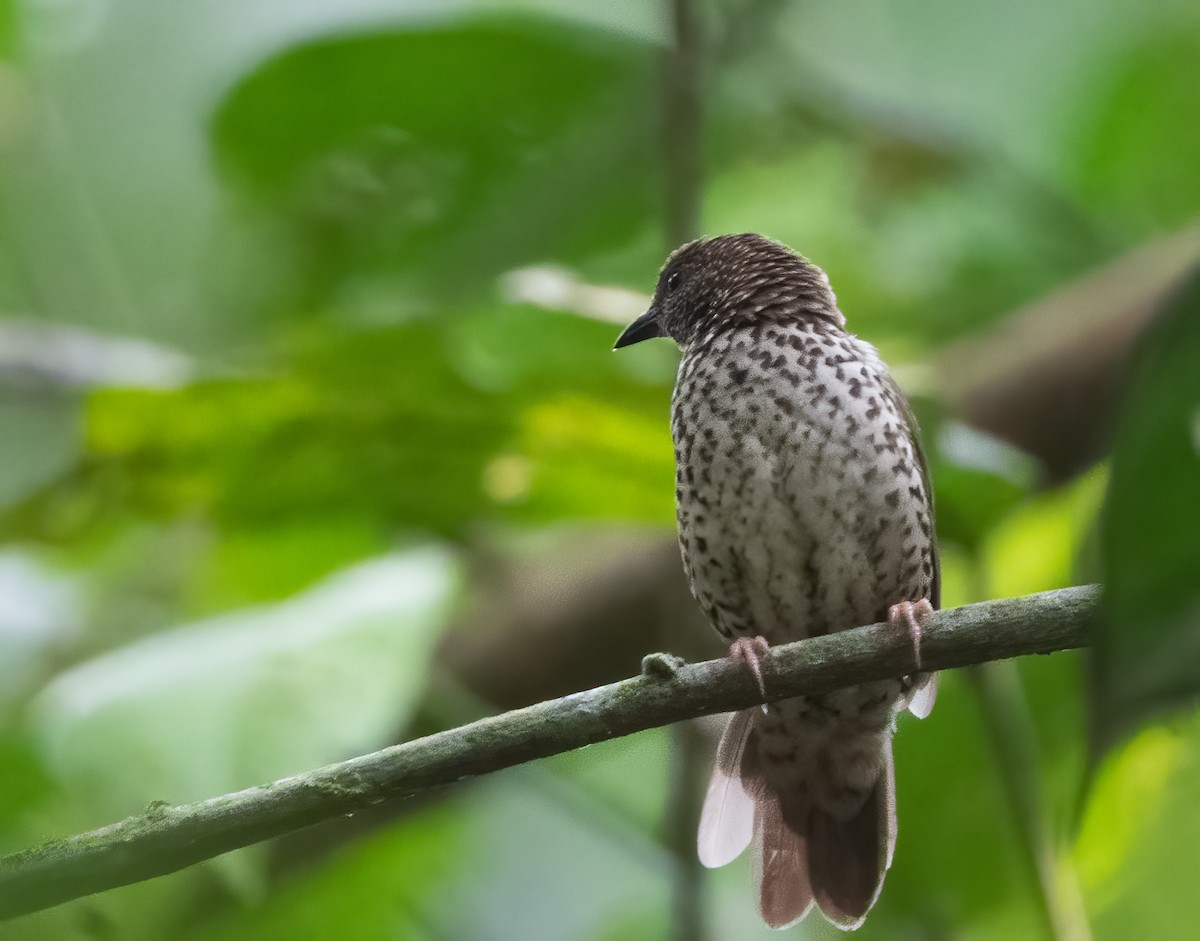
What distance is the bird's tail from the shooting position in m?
3.79

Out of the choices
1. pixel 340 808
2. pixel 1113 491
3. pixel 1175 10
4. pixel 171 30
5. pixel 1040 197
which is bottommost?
pixel 1113 491

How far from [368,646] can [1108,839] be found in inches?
72.7

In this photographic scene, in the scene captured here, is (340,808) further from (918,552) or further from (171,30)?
(171,30)

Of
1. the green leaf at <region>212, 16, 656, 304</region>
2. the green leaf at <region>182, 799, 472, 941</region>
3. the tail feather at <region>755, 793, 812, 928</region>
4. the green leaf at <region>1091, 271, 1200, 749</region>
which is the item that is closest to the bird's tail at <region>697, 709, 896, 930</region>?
the tail feather at <region>755, 793, 812, 928</region>

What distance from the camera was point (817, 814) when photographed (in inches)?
156

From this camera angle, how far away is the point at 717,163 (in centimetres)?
414

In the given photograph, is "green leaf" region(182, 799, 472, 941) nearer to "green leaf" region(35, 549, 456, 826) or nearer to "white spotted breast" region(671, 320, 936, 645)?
"green leaf" region(35, 549, 456, 826)

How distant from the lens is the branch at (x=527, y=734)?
6.74 ft

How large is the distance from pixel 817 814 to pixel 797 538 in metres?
0.89

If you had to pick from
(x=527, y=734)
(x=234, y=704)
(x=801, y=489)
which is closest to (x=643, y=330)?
(x=801, y=489)

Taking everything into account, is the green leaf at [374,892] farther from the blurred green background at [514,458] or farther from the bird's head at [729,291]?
the bird's head at [729,291]

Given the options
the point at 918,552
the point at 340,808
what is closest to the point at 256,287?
the point at 918,552

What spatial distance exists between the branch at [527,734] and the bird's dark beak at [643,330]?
1.64m

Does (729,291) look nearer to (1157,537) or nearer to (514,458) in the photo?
(514,458)
